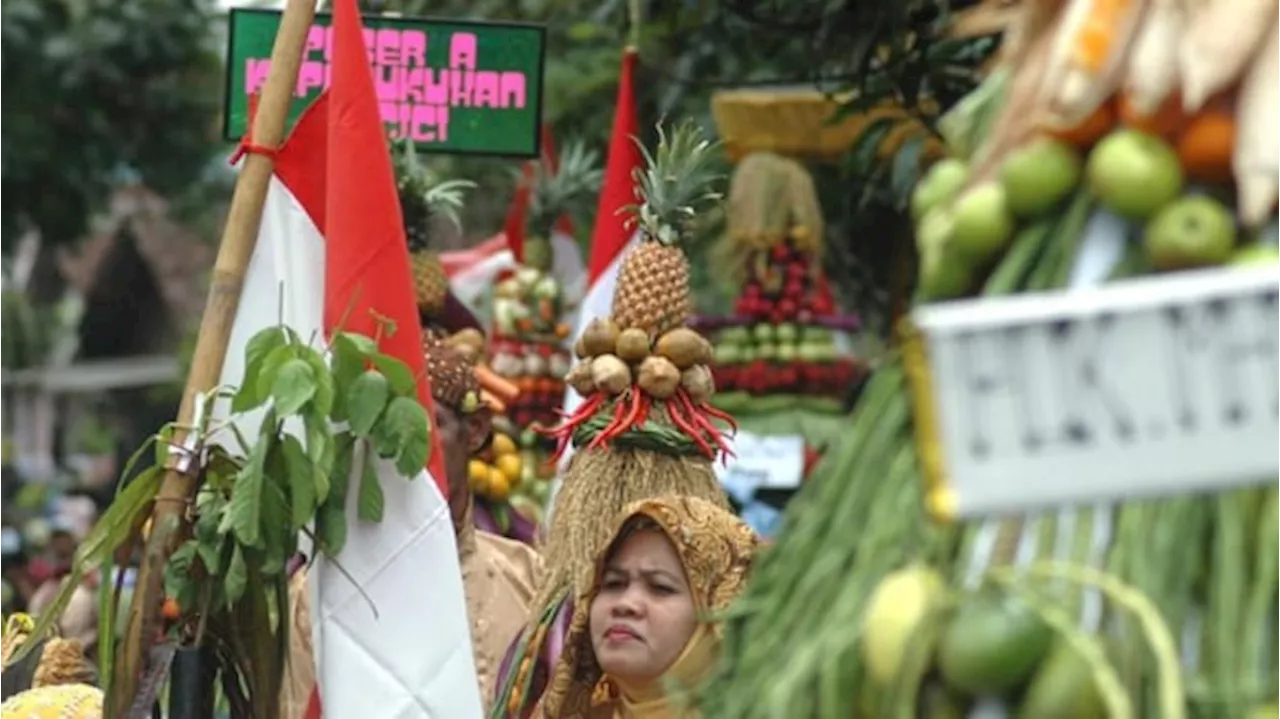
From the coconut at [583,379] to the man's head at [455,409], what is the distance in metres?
0.46

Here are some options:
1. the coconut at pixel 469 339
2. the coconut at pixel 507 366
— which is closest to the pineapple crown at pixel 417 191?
the coconut at pixel 469 339

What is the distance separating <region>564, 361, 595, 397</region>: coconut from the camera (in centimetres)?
624

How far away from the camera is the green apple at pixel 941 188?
304 cm

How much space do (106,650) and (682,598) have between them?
106 cm

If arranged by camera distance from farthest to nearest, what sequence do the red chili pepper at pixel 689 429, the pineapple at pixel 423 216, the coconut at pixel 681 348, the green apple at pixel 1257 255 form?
the pineapple at pixel 423 216
the coconut at pixel 681 348
the red chili pepper at pixel 689 429
the green apple at pixel 1257 255

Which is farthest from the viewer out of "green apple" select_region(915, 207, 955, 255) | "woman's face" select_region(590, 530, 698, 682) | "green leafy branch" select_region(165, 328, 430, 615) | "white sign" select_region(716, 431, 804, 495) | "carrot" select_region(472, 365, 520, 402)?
"white sign" select_region(716, 431, 804, 495)

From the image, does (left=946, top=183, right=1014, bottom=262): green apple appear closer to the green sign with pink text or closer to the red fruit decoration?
the green sign with pink text

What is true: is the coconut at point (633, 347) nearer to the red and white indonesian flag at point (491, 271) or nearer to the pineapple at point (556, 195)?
the red and white indonesian flag at point (491, 271)

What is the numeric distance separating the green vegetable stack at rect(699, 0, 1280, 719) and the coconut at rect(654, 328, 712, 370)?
309cm

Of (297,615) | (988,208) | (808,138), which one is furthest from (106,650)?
(808,138)

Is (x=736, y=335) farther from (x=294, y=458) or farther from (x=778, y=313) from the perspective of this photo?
(x=294, y=458)

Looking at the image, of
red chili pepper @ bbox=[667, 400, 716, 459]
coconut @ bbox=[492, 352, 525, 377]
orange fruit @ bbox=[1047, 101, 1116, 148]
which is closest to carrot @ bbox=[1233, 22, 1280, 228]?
orange fruit @ bbox=[1047, 101, 1116, 148]

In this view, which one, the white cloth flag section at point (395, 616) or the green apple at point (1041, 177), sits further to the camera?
the white cloth flag section at point (395, 616)

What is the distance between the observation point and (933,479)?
107 inches
